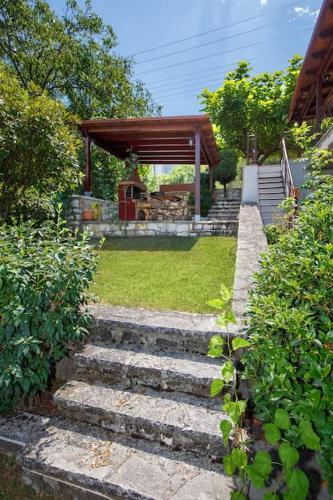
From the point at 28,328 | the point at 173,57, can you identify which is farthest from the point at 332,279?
the point at 173,57

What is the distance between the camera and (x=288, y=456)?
1203mm

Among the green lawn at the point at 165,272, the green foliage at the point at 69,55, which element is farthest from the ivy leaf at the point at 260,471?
the green foliage at the point at 69,55

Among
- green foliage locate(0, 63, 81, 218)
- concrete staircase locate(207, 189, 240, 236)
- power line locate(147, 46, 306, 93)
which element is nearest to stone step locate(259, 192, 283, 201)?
concrete staircase locate(207, 189, 240, 236)

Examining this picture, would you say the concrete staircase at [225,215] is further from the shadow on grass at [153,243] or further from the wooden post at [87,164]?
the wooden post at [87,164]

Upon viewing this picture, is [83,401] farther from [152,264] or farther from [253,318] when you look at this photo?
[152,264]

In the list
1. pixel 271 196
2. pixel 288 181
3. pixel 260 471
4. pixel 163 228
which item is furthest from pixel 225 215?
pixel 260 471

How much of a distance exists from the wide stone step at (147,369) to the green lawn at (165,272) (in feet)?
2.49

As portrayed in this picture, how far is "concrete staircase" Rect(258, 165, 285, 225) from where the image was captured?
815 cm

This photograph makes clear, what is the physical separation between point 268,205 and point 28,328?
304 inches

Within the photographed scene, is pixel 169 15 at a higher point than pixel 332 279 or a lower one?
higher

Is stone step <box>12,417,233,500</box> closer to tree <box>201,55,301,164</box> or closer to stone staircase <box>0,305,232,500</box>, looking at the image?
stone staircase <box>0,305,232,500</box>

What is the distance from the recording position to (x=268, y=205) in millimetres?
8508

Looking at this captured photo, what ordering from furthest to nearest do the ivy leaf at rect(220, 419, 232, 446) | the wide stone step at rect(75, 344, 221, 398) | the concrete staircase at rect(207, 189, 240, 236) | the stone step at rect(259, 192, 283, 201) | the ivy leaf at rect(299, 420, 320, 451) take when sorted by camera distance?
the stone step at rect(259, 192, 283, 201) < the concrete staircase at rect(207, 189, 240, 236) < the wide stone step at rect(75, 344, 221, 398) < the ivy leaf at rect(220, 419, 232, 446) < the ivy leaf at rect(299, 420, 320, 451)

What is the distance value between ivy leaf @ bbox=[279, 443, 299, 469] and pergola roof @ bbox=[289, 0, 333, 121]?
22.9ft
